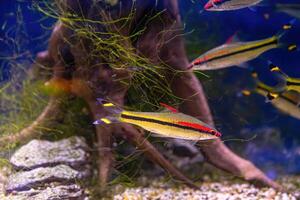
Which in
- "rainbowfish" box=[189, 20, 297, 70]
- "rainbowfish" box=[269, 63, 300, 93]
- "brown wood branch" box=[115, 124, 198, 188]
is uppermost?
"rainbowfish" box=[189, 20, 297, 70]

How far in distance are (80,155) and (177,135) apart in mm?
1785

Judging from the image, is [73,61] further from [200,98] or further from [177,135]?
[177,135]

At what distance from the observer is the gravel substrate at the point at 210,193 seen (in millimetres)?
4121

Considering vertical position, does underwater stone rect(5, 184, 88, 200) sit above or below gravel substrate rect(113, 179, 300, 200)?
above

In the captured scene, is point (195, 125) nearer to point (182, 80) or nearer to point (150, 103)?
point (150, 103)

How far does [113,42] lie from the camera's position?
3.83m

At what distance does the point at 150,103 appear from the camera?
3.71 m

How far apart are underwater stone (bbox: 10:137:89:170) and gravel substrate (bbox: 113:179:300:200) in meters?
0.68

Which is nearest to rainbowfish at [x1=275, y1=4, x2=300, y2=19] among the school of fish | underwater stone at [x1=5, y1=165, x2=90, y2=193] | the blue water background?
the school of fish

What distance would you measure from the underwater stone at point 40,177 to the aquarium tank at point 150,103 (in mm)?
13

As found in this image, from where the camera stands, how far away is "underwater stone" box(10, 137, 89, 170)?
4047 mm

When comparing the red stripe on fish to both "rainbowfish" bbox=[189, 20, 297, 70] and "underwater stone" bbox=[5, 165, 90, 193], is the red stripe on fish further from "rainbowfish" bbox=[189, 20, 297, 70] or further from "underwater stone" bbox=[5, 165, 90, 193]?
"underwater stone" bbox=[5, 165, 90, 193]

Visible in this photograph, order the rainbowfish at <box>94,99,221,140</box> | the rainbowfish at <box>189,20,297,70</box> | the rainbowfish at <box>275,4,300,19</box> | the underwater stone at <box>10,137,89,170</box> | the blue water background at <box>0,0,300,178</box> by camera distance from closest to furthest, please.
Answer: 1. the rainbowfish at <box>94,99,221,140</box>
2. the rainbowfish at <box>189,20,297,70</box>
3. the underwater stone at <box>10,137,89,170</box>
4. the rainbowfish at <box>275,4,300,19</box>
5. the blue water background at <box>0,0,300,178</box>

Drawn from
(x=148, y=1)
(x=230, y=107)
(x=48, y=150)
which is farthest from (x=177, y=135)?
(x=230, y=107)
